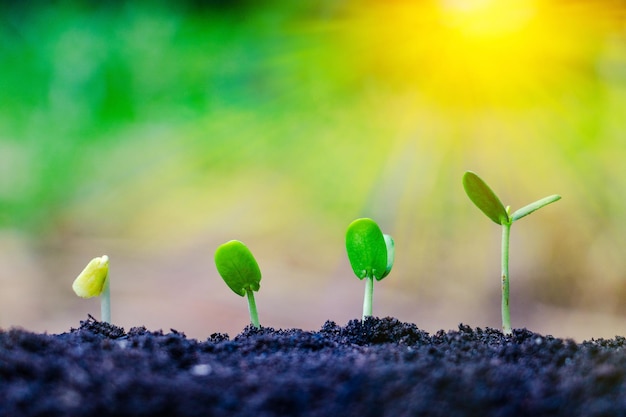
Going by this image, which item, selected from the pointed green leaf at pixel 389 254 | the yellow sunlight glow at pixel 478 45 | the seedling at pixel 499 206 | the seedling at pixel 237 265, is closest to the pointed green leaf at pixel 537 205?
the seedling at pixel 499 206

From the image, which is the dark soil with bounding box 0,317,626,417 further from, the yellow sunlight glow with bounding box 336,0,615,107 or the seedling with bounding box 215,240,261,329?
the yellow sunlight glow with bounding box 336,0,615,107

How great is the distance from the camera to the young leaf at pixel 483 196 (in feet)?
3.04

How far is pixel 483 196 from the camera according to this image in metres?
0.94

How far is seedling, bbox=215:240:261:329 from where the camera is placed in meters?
0.97

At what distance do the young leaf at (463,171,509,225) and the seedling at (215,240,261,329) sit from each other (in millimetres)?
385

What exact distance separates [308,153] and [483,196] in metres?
0.70

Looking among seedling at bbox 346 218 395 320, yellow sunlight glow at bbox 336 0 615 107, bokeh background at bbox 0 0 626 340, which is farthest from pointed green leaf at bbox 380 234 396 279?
yellow sunlight glow at bbox 336 0 615 107

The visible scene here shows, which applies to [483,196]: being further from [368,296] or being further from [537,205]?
[368,296]

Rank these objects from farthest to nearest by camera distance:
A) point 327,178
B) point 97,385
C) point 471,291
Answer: point 327,178 → point 471,291 → point 97,385

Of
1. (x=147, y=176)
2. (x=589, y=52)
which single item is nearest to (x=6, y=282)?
(x=147, y=176)

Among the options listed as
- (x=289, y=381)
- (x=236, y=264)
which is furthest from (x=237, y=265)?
(x=289, y=381)

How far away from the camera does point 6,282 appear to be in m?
1.47

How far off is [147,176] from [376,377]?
113 cm

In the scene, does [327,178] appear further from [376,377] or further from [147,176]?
[376,377]
